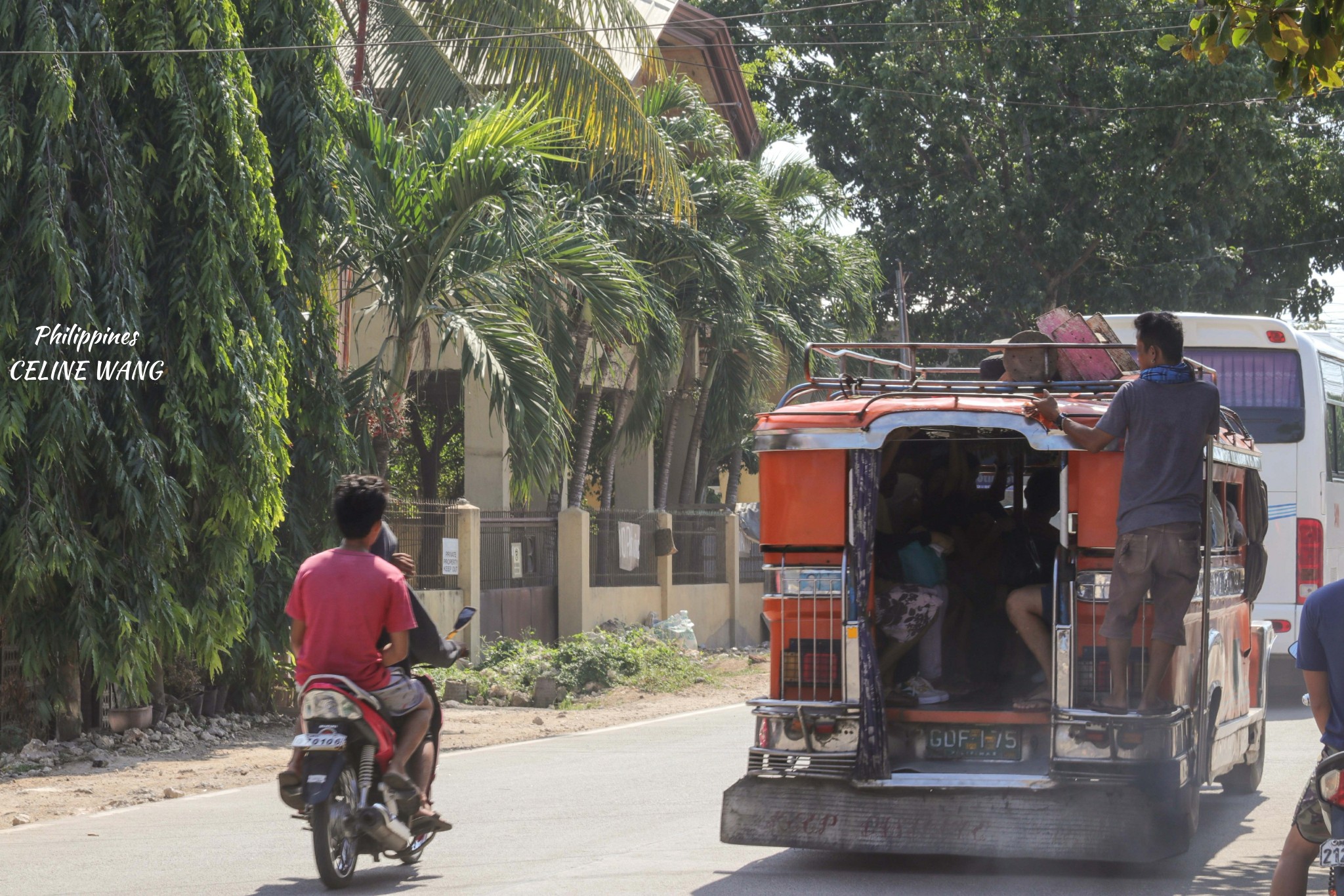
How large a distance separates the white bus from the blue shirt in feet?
31.2

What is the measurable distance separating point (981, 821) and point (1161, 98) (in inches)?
947

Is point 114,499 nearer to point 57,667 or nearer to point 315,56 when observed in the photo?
point 57,667

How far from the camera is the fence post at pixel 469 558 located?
63.0 feet

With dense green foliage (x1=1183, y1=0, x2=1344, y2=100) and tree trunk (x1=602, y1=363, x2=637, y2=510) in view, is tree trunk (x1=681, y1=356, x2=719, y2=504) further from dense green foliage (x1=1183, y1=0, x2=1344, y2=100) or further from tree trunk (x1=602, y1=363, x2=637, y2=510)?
→ dense green foliage (x1=1183, y1=0, x2=1344, y2=100)

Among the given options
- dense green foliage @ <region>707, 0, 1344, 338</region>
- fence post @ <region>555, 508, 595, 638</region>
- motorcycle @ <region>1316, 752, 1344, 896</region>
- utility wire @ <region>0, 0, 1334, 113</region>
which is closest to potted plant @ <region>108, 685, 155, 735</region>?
utility wire @ <region>0, 0, 1334, 113</region>

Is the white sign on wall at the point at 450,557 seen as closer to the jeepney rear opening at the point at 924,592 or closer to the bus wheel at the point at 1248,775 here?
the jeepney rear opening at the point at 924,592

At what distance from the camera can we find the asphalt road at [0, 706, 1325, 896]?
7129mm

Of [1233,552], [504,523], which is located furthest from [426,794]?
[504,523]

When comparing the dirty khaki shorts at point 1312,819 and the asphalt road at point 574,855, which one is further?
the asphalt road at point 574,855

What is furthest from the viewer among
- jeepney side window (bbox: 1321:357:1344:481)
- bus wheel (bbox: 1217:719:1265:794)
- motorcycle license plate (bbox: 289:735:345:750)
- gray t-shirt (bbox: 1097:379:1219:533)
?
jeepney side window (bbox: 1321:357:1344:481)

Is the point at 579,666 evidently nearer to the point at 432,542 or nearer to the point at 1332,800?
the point at 432,542

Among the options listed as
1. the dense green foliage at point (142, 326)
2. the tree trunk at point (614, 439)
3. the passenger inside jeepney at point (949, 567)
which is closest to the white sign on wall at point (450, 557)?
the tree trunk at point (614, 439)

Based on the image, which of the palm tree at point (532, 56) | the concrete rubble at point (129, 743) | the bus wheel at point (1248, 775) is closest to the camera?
the bus wheel at point (1248, 775)

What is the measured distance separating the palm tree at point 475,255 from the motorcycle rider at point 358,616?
7.66 meters
